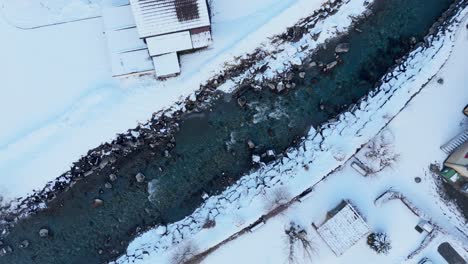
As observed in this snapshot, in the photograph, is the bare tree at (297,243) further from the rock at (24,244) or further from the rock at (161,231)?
the rock at (24,244)

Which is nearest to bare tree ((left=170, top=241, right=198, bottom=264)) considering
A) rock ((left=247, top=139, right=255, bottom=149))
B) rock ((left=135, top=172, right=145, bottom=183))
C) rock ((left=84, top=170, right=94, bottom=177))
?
rock ((left=135, top=172, right=145, bottom=183))

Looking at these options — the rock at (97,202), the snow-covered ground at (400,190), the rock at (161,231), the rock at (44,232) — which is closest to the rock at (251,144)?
the snow-covered ground at (400,190)

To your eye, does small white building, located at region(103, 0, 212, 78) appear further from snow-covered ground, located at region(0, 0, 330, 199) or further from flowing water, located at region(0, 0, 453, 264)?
flowing water, located at region(0, 0, 453, 264)

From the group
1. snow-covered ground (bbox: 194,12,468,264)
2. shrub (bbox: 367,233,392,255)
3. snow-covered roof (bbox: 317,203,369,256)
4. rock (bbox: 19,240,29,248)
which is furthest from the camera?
rock (bbox: 19,240,29,248)

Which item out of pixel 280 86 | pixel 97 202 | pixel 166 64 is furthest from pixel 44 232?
pixel 280 86

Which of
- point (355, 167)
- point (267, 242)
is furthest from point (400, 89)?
point (267, 242)

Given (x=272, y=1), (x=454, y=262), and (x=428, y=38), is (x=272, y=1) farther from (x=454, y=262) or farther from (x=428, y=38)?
(x=454, y=262)

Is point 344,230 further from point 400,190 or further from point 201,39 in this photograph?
point 201,39
